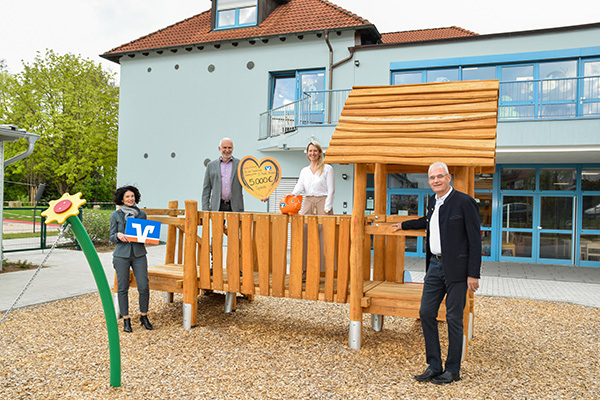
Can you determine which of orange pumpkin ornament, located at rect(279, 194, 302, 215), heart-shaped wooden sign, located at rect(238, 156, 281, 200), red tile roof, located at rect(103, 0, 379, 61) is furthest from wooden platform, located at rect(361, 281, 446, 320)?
red tile roof, located at rect(103, 0, 379, 61)

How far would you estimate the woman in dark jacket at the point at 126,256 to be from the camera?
512 centimetres

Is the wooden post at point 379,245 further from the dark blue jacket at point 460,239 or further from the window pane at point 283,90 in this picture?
the window pane at point 283,90

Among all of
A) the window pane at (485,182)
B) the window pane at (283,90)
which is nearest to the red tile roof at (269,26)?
the window pane at (283,90)

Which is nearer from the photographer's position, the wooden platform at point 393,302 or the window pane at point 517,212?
the wooden platform at point 393,302

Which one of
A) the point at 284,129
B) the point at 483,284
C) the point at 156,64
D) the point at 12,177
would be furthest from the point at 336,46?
the point at 12,177

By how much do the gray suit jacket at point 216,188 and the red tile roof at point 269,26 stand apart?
9.66 meters

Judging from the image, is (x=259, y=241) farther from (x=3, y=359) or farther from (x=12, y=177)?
(x=12, y=177)

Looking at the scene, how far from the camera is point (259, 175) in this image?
587 cm

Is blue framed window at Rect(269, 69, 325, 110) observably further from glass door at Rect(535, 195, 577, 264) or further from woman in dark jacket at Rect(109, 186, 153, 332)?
woman in dark jacket at Rect(109, 186, 153, 332)

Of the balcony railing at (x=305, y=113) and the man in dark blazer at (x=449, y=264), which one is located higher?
the balcony railing at (x=305, y=113)

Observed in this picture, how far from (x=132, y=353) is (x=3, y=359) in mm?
1155

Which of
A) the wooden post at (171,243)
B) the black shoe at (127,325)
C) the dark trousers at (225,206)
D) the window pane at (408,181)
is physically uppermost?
the window pane at (408,181)

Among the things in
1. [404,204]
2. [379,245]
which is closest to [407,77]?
[404,204]

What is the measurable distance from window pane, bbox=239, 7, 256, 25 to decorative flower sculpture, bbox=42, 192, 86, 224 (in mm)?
14851
